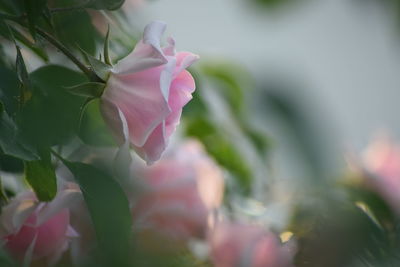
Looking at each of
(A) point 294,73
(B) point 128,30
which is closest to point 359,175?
(B) point 128,30

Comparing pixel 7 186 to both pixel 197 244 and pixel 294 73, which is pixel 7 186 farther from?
pixel 294 73

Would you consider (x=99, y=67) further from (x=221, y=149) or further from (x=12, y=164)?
(x=221, y=149)

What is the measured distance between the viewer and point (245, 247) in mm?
331

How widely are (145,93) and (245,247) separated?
0.11 meters

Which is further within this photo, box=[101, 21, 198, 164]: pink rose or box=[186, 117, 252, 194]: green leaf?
box=[186, 117, 252, 194]: green leaf

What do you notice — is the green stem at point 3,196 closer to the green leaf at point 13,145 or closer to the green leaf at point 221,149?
the green leaf at point 13,145

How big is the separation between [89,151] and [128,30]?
7cm

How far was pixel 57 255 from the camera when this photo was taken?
0.30 m

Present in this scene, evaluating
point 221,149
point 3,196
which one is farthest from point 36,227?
point 221,149

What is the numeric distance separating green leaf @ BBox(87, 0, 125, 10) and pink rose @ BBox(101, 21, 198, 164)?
15 mm

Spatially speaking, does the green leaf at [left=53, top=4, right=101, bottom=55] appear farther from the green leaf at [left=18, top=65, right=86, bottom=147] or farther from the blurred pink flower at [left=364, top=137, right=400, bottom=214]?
the blurred pink flower at [left=364, top=137, right=400, bottom=214]

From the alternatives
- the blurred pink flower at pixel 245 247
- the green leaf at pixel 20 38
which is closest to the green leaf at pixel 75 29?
the green leaf at pixel 20 38

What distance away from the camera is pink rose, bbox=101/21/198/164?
254 millimetres

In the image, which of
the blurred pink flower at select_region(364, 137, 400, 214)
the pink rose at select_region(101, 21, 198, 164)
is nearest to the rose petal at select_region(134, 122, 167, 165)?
the pink rose at select_region(101, 21, 198, 164)
